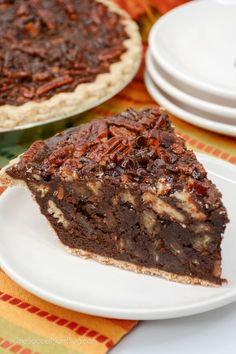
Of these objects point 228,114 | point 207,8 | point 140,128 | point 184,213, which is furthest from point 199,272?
point 207,8

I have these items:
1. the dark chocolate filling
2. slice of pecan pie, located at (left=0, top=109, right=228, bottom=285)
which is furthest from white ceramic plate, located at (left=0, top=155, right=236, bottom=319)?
the dark chocolate filling

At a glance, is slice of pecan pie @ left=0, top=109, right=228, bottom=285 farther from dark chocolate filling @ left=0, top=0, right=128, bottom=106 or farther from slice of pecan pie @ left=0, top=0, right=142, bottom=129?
dark chocolate filling @ left=0, top=0, right=128, bottom=106

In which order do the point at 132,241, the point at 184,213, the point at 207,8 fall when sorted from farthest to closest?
the point at 207,8 → the point at 132,241 → the point at 184,213

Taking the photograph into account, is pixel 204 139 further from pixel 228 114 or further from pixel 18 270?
pixel 18 270

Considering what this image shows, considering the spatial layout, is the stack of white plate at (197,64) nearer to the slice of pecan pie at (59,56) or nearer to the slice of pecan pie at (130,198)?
the slice of pecan pie at (59,56)

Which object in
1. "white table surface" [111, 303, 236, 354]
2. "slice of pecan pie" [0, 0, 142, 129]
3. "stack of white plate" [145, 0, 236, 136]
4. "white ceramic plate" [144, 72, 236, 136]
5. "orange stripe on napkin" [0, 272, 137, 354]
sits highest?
"slice of pecan pie" [0, 0, 142, 129]

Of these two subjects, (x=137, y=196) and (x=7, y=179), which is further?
(x=7, y=179)

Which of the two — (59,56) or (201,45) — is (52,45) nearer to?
(59,56)

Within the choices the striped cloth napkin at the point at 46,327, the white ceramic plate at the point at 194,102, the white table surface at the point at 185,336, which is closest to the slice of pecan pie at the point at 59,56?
the white ceramic plate at the point at 194,102
